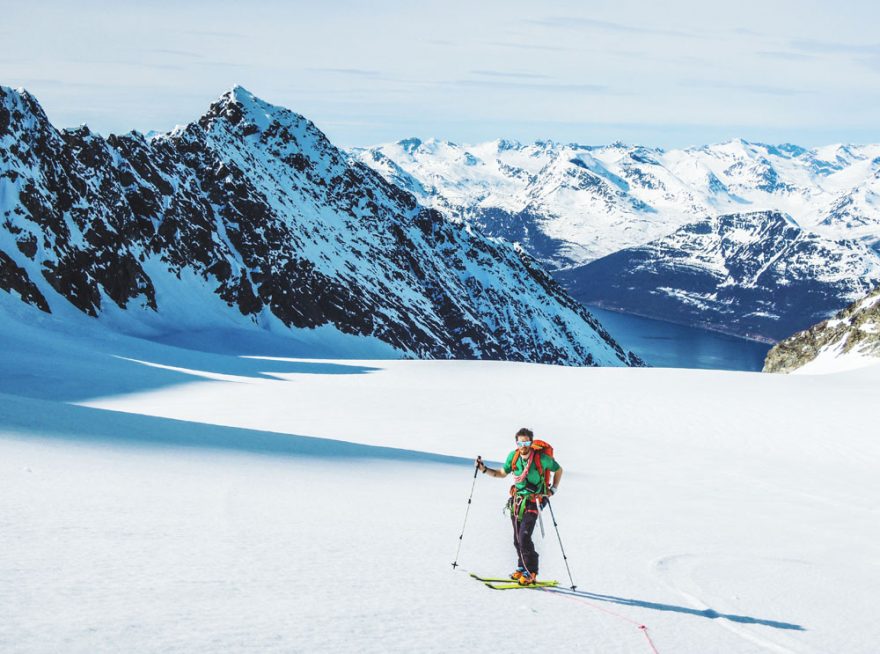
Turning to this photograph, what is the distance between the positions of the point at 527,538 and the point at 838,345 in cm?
6933

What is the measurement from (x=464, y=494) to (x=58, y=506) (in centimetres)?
809

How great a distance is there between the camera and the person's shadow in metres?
9.34

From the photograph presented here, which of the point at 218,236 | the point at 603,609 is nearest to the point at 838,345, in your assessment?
the point at 603,609

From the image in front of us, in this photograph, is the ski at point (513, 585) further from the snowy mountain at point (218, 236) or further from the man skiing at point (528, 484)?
the snowy mountain at point (218, 236)

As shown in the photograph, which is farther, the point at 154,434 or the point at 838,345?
the point at 838,345

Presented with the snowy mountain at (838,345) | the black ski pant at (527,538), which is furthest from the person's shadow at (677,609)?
the snowy mountain at (838,345)

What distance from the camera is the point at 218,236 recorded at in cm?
12006

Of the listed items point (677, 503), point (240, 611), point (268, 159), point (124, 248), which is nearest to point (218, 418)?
point (677, 503)

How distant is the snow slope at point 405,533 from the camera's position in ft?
25.0

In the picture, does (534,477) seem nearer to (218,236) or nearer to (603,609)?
(603,609)

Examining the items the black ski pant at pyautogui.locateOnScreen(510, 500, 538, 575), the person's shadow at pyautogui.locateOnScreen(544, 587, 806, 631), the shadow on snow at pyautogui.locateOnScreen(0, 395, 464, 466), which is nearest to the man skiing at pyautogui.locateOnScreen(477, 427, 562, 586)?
the black ski pant at pyautogui.locateOnScreen(510, 500, 538, 575)

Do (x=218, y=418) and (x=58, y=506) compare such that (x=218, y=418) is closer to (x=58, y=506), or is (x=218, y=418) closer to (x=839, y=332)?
(x=58, y=506)

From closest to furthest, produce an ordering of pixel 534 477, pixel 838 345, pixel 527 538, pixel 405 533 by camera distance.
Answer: pixel 527 538
pixel 534 477
pixel 405 533
pixel 838 345

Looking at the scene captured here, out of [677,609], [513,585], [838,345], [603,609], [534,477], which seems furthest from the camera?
[838,345]
